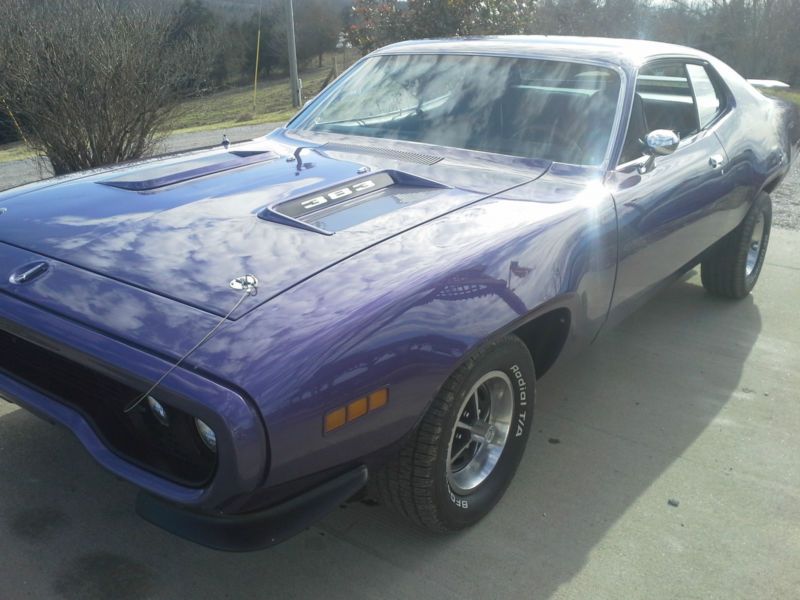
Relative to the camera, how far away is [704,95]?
4.30 meters

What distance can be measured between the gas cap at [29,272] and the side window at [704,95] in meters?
3.30

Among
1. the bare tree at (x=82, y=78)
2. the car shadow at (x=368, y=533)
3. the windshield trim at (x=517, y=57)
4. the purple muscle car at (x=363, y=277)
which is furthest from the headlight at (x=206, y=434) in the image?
the bare tree at (x=82, y=78)

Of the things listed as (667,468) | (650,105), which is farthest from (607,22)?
(667,468)

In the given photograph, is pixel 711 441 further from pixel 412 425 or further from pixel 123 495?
pixel 123 495

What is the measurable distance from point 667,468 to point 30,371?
2381mm

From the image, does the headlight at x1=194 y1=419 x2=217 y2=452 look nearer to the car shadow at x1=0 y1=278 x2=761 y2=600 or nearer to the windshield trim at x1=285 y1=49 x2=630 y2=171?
the car shadow at x1=0 y1=278 x2=761 y2=600

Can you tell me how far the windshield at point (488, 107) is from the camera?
132 inches

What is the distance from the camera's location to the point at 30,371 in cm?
238

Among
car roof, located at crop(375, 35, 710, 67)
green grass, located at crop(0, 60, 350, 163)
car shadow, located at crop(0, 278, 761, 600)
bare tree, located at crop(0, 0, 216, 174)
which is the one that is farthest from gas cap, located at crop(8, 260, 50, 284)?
green grass, located at crop(0, 60, 350, 163)

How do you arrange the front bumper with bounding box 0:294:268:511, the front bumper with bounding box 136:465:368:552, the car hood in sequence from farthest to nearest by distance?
the car hood, the front bumper with bounding box 136:465:368:552, the front bumper with bounding box 0:294:268:511

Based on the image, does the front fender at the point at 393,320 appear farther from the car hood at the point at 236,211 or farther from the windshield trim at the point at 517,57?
the windshield trim at the point at 517,57

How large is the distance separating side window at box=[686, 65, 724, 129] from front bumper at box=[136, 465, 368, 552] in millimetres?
3112

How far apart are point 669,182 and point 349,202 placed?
1.55 meters

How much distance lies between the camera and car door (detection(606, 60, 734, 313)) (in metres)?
3.18
